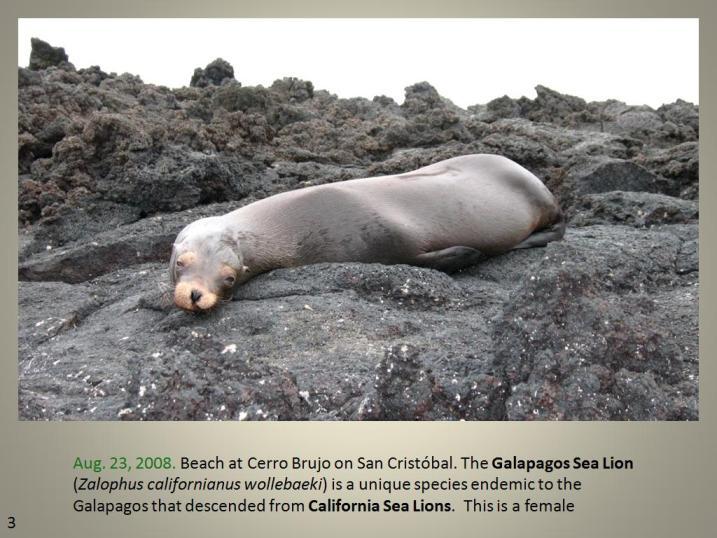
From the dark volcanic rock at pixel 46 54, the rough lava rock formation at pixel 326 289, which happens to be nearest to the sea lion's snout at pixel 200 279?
the rough lava rock formation at pixel 326 289

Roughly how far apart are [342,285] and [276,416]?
5.12 feet

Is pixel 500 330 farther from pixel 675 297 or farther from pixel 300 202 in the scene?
pixel 300 202

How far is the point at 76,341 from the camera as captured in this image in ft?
15.4

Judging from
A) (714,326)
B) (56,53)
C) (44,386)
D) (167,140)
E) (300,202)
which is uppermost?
(56,53)

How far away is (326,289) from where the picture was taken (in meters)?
5.02

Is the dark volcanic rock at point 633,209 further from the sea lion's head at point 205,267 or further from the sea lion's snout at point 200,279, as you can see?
the sea lion's snout at point 200,279

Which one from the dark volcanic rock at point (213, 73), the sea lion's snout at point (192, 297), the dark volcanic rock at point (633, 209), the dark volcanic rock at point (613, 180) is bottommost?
the sea lion's snout at point (192, 297)

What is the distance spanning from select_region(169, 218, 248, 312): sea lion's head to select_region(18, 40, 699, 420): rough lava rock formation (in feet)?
0.39

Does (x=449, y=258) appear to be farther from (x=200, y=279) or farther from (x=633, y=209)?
(x=633, y=209)

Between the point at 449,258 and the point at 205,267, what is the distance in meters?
1.65

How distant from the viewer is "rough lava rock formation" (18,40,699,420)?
142 inches

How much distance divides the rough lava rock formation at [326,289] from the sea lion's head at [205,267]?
12 centimetres

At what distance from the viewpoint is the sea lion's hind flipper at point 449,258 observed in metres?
5.70

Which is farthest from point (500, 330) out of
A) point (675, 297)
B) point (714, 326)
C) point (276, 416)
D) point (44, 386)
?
point (44, 386)
